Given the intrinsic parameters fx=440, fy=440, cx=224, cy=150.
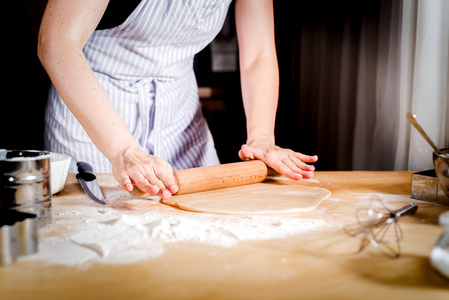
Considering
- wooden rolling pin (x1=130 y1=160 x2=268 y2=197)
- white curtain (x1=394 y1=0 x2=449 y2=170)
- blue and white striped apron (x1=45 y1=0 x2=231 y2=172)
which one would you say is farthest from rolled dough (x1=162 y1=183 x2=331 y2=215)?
white curtain (x1=394 y1=0 x2=449 y2=170)

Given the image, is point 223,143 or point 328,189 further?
point 223,143

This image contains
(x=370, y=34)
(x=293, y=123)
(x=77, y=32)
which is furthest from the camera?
(x=293, y=123)

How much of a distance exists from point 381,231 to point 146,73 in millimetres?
1018

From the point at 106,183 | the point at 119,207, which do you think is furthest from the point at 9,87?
the point at 119,207

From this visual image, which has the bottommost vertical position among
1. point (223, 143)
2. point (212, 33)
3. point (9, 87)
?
point (223, 143)

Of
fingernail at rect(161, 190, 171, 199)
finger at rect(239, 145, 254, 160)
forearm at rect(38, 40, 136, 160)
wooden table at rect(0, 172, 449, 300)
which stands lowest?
wooden table at rect(0, 172, 449, 300)

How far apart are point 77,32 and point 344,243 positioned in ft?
2.69

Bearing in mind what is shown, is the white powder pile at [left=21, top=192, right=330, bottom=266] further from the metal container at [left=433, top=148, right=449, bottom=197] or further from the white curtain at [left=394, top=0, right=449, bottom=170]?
the white curtain at [left=394, top=0, right=449, bottom=170]

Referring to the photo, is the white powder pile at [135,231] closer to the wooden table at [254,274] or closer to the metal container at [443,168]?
the wooden table at [254,274]

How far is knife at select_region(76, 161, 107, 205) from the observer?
3.39 ft

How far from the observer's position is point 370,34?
2.32m

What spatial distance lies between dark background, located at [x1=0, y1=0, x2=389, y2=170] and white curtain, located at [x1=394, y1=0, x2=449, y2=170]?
1.60 feet

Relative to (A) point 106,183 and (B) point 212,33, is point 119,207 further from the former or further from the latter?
(B) point 212,33

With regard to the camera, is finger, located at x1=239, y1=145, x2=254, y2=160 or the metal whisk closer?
the metal whisk
